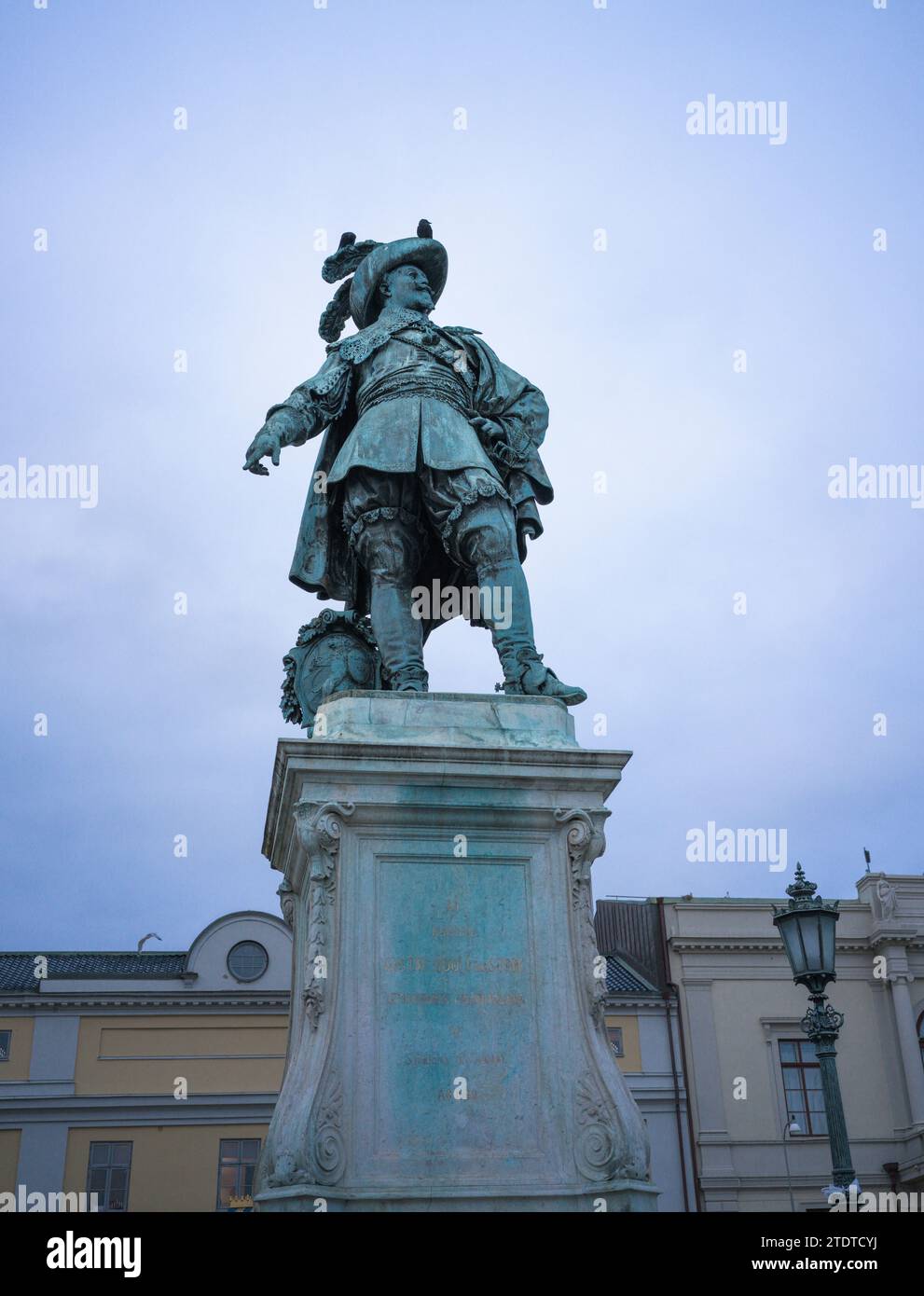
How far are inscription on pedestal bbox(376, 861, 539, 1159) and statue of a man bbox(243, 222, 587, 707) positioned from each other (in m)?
Result: 1.40

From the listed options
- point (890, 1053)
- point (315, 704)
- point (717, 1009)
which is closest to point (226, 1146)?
point (717, 1009)

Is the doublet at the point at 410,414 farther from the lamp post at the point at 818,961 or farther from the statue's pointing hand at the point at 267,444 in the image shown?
the lamp post at the point at 818,961

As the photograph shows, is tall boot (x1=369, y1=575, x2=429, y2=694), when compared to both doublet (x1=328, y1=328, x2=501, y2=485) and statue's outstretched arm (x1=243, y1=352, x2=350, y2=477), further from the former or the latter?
statue's outstretched arm (x1=243, y1=352, x2=350, y2=477)

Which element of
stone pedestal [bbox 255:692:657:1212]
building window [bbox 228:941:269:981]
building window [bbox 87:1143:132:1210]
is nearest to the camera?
stone pedestal [bbox 255:692:657:1212]

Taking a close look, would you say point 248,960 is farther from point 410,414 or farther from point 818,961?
point 410,414

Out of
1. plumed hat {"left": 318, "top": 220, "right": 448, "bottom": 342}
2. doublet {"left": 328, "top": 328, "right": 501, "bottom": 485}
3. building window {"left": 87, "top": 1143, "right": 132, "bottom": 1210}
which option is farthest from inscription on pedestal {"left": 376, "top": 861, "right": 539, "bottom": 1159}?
building window {"left": 87, "top": 1143, "right": 132, "bottom": 1210}

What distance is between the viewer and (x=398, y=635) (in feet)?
24.9

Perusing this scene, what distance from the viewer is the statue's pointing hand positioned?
7695 mm

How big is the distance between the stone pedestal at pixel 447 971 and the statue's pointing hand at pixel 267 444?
1.70 m

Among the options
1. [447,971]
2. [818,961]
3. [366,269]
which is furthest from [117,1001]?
[447,971]

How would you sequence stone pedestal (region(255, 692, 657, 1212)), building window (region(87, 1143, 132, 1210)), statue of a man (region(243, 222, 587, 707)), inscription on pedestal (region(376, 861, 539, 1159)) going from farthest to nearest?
building window (region(87, 1143, 132, 1210))
statue of a man (region(243, 222, 587, 707))
inscription on pedestal (region(376, 861, 539, 1159))
stone pedestal (region(255, 692, 657, 1212))

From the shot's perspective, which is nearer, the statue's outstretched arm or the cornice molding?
the statue's outstretched arm

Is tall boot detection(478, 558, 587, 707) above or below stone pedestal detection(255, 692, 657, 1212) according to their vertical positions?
above

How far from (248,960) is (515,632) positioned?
29872 mm
